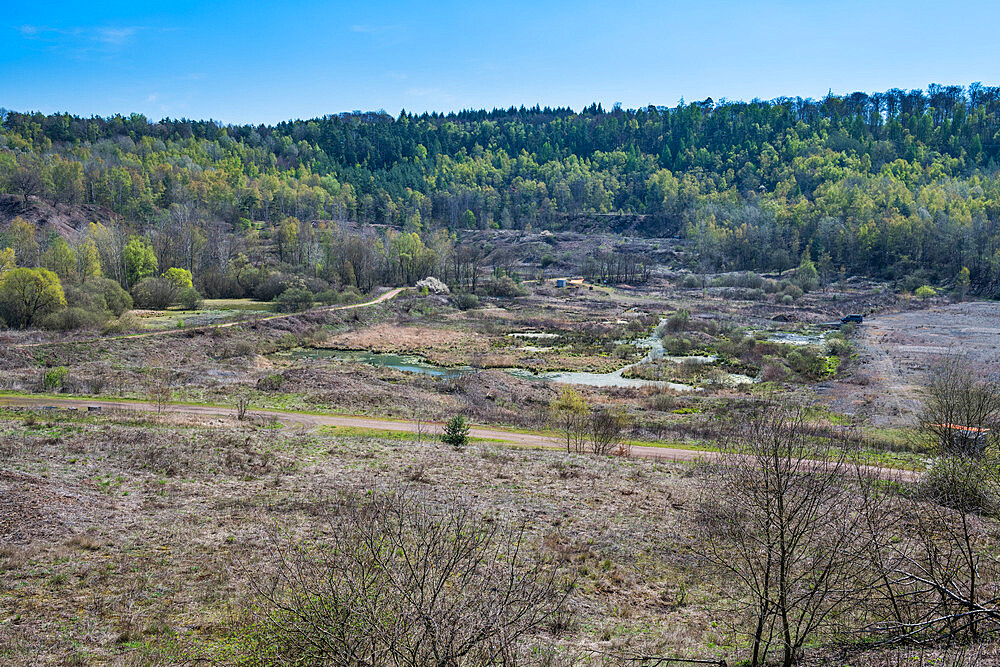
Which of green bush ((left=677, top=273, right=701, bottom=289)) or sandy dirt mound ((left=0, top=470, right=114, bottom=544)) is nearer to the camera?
sandy dirt mound ((left=0, top=470, right=114, bottom=544))

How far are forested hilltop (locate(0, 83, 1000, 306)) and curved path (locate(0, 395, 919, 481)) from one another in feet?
167

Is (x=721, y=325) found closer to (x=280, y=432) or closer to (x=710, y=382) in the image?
(x=710, y=382)

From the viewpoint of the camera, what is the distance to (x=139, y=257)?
75.4 meters

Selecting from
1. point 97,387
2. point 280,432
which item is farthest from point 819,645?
point 97,387

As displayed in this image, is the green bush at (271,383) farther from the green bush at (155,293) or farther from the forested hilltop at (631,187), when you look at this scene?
the forested hilltop at (631,187)

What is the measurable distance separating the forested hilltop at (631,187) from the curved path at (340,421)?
2000 inches

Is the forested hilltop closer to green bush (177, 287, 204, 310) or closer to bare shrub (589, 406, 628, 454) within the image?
green bush (177, 287, 204, 310)

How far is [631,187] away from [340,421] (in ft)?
507

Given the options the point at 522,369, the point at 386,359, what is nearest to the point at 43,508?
the point at 522,369

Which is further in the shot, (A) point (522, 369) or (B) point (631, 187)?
(B) point (631, 187)

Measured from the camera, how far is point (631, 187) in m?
173

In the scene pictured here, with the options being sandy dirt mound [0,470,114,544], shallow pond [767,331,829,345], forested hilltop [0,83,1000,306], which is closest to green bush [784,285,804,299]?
forested hilltop [0,83,1000,306]

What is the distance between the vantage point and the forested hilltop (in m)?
103

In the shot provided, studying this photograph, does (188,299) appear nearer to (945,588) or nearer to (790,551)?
(790,551)
